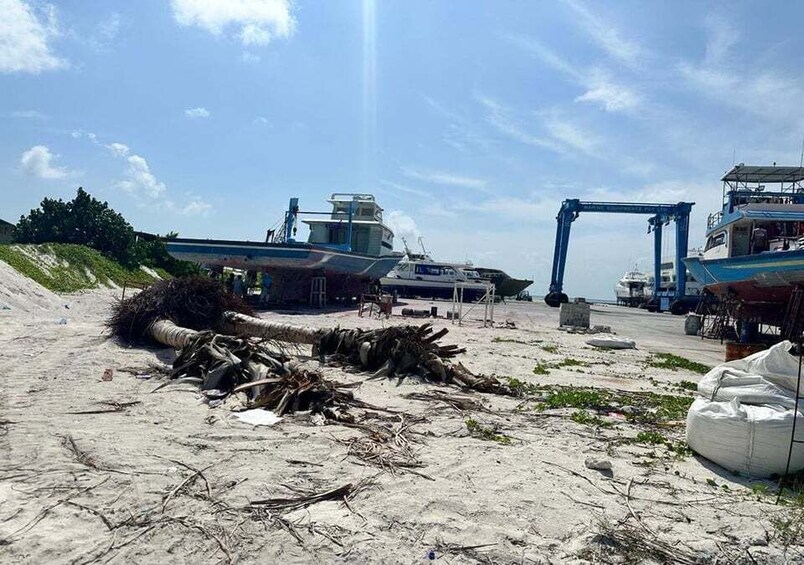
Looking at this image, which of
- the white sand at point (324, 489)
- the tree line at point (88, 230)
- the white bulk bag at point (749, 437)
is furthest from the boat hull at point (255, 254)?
the white bulk bag at point (749, 437)

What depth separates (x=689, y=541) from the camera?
10.5 feet

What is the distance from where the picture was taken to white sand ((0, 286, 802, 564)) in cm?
288

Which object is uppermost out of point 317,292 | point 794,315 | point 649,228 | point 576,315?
point 649,228

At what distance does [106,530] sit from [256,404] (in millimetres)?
2973

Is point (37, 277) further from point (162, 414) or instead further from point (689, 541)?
point (689, 541)

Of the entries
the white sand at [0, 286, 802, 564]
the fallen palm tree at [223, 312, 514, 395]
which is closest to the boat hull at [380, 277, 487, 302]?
the fallen palm tree at [223, 312, 514, 395]

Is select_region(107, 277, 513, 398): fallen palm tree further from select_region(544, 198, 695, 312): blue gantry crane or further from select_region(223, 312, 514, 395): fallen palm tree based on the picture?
select_region(544, 198, 695, 312): blue gantry crane

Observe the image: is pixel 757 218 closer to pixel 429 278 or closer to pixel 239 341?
pixel 239 341

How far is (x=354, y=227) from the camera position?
108 feet

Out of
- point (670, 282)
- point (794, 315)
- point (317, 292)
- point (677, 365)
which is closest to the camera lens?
point (677, 365)

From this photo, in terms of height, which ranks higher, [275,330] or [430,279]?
[430,279]

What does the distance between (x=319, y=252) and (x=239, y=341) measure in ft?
51.4

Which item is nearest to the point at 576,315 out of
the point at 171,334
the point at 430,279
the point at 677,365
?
the point at 677,365

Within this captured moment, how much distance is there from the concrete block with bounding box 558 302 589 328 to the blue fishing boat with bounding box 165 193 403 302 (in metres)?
11.1
